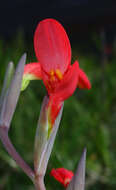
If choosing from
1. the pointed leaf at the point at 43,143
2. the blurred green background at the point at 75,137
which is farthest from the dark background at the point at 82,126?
the pointed leaf at the point at 43,143

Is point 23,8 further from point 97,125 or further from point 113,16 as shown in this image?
point 97,125

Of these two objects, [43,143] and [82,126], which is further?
[82,126]

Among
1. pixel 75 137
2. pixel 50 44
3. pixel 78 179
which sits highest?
pixel 50 44

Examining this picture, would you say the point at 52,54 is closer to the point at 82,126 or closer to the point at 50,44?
the point at 50,44

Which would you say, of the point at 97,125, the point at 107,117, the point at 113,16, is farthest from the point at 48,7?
the point at 97,125

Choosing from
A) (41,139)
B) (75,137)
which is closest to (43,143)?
(41,139)

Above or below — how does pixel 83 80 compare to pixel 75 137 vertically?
above
